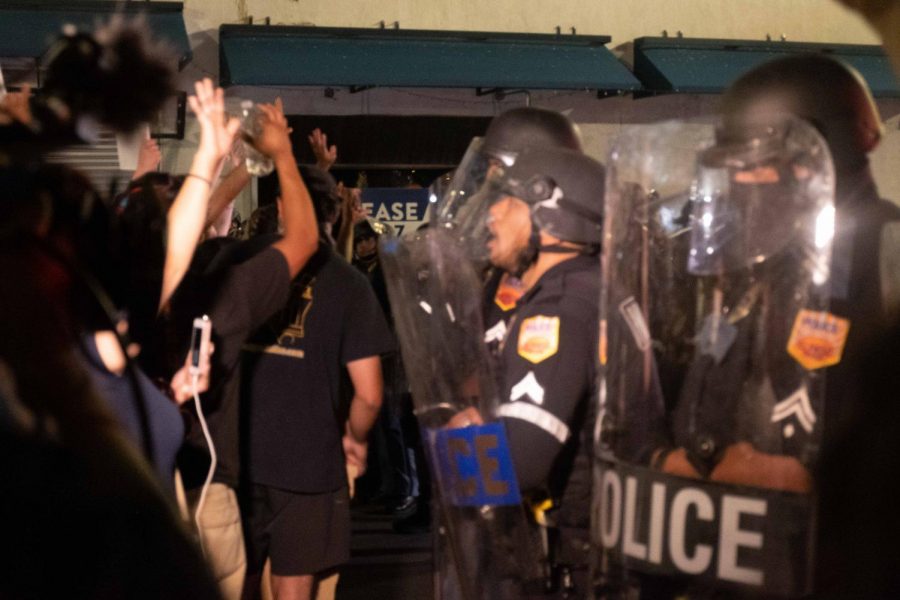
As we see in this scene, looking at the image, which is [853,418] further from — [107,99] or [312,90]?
[312,90]

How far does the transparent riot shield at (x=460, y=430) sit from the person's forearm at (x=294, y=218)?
562mm

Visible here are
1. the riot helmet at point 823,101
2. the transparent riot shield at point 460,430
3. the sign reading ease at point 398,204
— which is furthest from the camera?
the sign reading ease at point 398,204

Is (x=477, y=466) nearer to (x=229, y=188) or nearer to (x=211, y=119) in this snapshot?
(x=211, y=119)

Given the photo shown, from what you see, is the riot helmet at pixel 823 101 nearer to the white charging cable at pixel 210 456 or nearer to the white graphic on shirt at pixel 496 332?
the white graphic on shirt at pixel 496 332

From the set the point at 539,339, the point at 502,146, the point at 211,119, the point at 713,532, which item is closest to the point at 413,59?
the point at 502,146

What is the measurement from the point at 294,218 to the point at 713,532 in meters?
2.37

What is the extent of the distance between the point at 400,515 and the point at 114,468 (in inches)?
324

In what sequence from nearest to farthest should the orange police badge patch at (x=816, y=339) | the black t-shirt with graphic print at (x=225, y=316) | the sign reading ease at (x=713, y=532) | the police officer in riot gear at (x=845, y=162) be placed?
the sign reading ease at (x=713, y=532) → the orange police badge patch at (x=816, y=339) → the police officer in riot gear at (x=845, y=162) → the black t-shirt with graphic print at (x=225, y=316)

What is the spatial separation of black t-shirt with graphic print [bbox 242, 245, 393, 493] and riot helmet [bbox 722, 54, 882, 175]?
212 cm

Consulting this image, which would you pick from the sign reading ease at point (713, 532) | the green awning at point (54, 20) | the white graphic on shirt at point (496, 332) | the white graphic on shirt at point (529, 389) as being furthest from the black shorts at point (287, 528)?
the green awning at point (54, 20)

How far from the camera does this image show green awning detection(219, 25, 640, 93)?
516 inches

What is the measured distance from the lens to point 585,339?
148 inches

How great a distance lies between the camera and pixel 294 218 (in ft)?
15.6

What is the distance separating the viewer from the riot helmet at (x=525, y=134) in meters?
4.83
